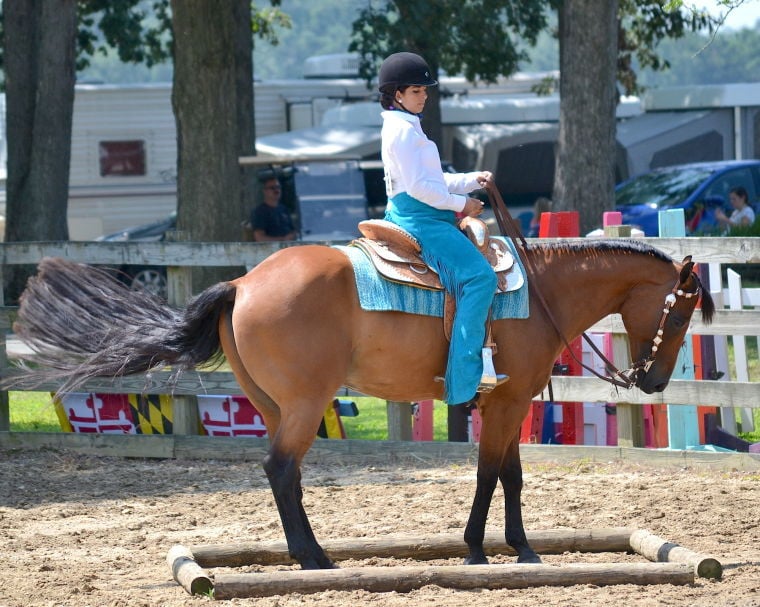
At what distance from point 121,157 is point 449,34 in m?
7.72

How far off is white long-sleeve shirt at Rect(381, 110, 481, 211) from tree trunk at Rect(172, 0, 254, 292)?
7206 mm

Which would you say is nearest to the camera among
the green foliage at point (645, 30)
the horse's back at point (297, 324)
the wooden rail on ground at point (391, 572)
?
the wooden rail on ground at point (391, 572)

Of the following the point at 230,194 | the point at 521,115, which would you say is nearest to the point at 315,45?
the point at 521,115

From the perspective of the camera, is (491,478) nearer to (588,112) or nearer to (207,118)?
(207,118)

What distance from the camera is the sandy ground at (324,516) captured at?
17.3 ft

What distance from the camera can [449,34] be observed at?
21.6 metres

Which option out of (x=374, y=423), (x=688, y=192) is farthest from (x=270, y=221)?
(x=688, y=192)

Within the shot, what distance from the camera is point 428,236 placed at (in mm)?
5766

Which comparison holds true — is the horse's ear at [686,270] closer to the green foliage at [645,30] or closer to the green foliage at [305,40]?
the green foliage at [645,30]

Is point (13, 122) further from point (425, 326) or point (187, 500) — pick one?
point (425, 326)

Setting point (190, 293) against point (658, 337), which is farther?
point (190, 293)

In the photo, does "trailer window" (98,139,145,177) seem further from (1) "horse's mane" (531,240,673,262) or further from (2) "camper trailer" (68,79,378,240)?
(1) "horse's mane" (531,240,673,262)

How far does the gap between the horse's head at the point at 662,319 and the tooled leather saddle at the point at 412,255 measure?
727 millimetres

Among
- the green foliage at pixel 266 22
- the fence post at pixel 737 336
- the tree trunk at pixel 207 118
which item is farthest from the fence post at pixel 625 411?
the green foliage at pixel 266 22
